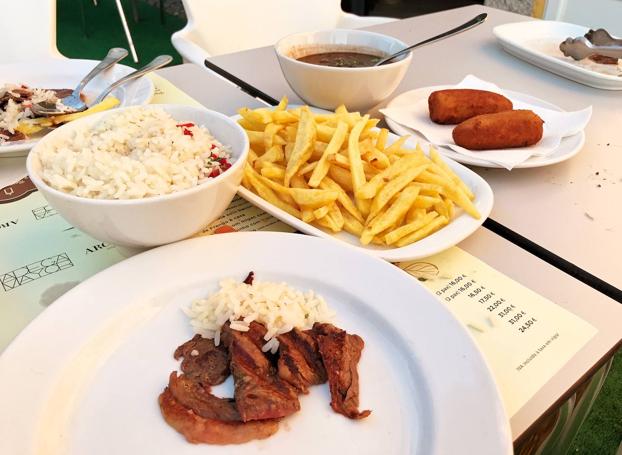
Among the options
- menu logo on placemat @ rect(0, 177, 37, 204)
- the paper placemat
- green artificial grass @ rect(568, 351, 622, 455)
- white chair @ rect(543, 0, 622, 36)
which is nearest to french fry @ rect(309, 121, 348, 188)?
the paper placemat

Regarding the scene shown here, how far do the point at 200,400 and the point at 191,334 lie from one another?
0.43 feet

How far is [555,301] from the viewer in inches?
34.3

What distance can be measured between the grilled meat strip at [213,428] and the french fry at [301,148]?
521 millimetres

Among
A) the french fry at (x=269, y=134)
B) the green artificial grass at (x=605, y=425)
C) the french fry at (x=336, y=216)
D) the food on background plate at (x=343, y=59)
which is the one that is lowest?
Answer: the green artificial grass at (x=605, y=425)

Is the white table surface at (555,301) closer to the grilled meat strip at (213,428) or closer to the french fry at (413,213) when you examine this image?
the french fry at (413,213)

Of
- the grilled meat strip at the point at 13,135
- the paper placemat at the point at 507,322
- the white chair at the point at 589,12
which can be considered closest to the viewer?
the paper placemat at the point at 507,322

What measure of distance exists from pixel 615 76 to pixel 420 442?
5.31 feet

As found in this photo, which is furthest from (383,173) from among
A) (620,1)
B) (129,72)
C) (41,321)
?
(620,1)

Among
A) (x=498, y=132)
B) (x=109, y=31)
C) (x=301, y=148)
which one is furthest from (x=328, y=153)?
(x=109, y=31)

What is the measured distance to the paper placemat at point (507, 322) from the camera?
73cm

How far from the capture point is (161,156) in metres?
0.89

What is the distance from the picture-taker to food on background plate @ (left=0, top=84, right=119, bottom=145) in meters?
1.23

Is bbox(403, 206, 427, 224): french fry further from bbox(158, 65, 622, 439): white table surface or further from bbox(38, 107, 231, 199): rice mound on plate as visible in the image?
bbox(38, 107, 231, 199): rice mound on plate

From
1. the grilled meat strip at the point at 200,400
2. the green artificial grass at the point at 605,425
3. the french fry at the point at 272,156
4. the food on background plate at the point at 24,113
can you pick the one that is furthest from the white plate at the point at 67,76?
the green artificial grass at the point at 605,425
